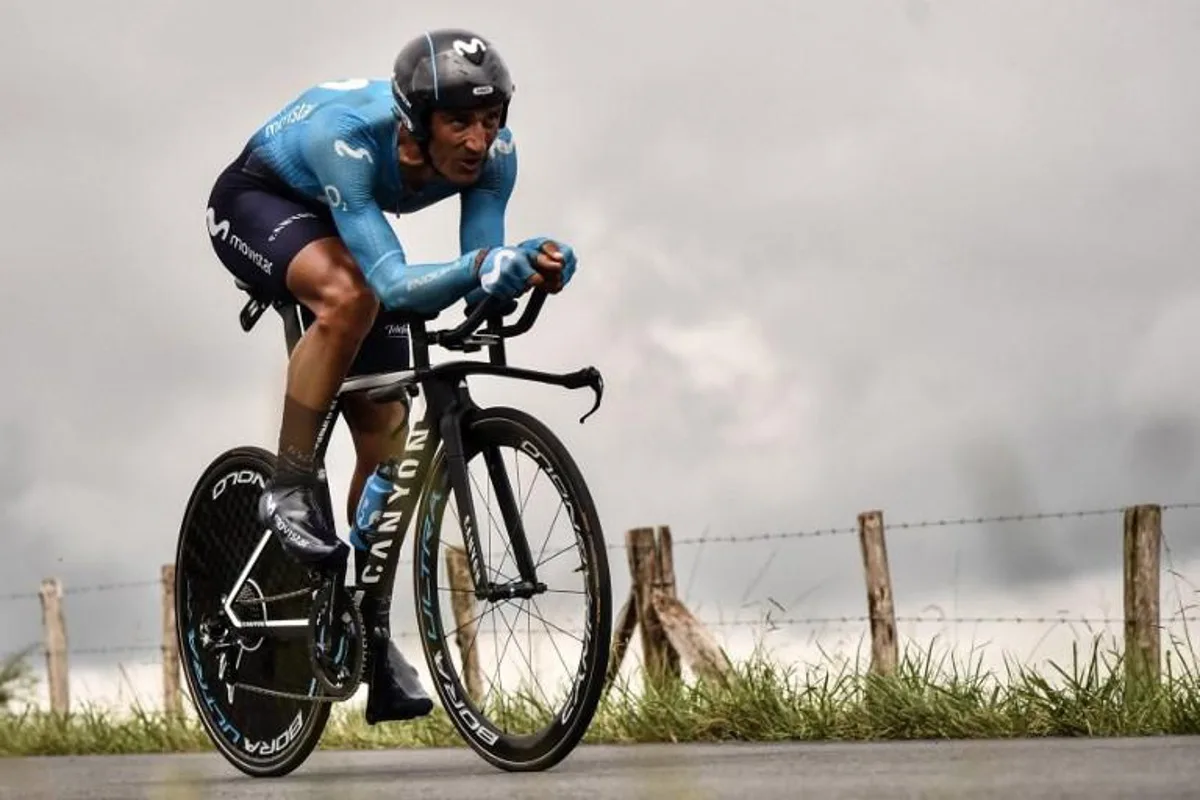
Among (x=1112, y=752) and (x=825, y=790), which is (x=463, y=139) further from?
(x=1112, y=752)

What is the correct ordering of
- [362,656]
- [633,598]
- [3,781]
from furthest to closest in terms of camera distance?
[633,598] < [3,781] < [362,656]

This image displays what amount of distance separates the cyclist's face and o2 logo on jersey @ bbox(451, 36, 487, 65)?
7.5 inches

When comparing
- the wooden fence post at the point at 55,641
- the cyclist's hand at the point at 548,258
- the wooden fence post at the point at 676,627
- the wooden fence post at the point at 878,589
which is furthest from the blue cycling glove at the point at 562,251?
the wooden fence post at the point at 55,641

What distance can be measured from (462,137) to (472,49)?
319 mm

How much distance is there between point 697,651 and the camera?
42.9 ft

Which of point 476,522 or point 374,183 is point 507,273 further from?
point 374,183

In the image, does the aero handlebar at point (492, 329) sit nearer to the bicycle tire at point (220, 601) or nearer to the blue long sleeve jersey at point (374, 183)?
the blue long sleeve jersey at point (374, 183)

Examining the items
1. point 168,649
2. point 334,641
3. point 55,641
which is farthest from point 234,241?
point 55,641

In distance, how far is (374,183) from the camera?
7.33 metres

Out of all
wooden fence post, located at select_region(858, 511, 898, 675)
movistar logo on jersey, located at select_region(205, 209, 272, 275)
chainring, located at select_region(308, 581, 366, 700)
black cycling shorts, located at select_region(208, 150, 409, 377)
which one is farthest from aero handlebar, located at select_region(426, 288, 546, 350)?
wooden fence post, located at select_region(858, 511, 898, 675)

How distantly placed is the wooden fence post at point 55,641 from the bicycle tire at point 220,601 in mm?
11516

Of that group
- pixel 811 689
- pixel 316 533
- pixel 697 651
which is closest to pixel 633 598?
pixel 697 651

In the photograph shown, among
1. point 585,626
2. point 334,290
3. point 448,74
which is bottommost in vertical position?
point 585,626

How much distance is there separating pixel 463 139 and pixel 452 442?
107 cm
